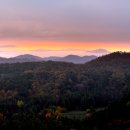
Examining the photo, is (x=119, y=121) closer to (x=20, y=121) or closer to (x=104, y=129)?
(x=104, y=129)

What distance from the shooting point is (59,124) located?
17312cm

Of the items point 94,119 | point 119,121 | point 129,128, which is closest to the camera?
point 129,128

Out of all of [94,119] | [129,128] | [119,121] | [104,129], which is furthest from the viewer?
[94,119]

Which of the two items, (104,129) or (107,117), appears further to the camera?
(107,117)

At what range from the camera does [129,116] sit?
188 m

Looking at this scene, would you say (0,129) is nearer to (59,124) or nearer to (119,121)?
(59,124)

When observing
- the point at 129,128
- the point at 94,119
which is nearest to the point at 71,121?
the point at 94,119

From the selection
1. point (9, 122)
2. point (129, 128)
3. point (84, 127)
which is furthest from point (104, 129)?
point (9, 122)

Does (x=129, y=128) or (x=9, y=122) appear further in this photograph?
(x=9, y=122)

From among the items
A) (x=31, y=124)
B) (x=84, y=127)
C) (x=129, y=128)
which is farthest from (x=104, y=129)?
(x=31, y=124)

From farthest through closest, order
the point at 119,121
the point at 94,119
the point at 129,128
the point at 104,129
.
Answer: the point at 94,119 → the point at 119,121 → the point at 104,129 → the point at 129,128

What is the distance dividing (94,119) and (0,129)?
4813 centimetres

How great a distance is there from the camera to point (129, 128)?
150 meters

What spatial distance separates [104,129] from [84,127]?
28.0ft
